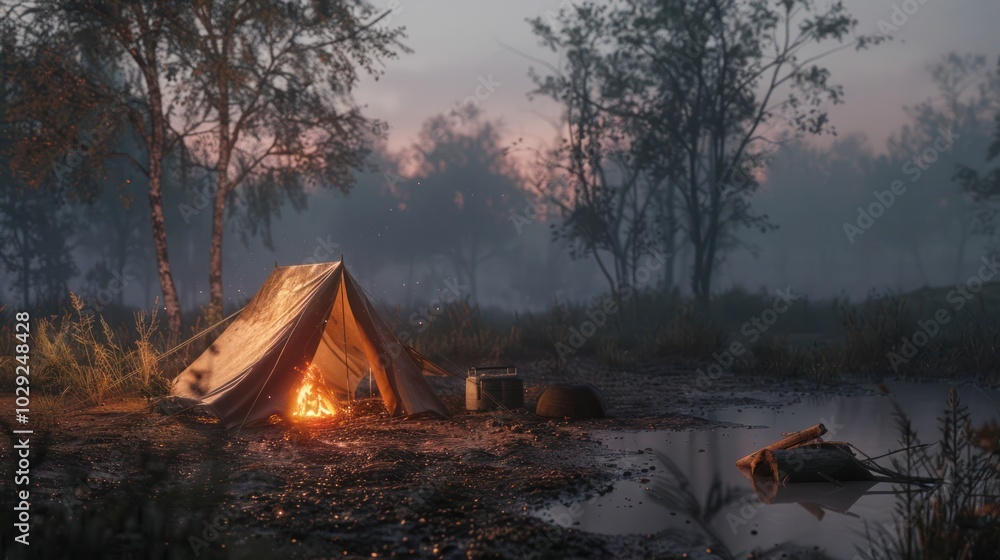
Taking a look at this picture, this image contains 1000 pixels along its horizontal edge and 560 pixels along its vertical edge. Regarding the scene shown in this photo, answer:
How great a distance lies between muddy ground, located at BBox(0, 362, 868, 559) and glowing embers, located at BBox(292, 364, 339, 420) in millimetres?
358

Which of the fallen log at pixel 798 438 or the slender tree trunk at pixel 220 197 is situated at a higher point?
the slender tree trunk at pixel 220 197

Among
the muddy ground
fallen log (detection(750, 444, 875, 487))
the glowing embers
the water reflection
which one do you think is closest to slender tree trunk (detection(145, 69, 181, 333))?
the muddy ground

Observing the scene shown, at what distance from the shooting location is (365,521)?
522 cm

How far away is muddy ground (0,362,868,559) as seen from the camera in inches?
179

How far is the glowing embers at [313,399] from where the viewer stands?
959 centimetres

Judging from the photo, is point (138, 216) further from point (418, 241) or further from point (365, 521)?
point (365, 521)

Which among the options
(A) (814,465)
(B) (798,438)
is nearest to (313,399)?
(B) (798,438)

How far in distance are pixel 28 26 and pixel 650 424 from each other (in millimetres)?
13169

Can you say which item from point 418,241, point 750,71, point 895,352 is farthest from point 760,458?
point 418,241

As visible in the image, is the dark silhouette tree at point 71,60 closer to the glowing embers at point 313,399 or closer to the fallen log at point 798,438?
the glowing embers at point 313,399

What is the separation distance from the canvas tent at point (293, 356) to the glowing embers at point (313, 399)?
3 centimetres

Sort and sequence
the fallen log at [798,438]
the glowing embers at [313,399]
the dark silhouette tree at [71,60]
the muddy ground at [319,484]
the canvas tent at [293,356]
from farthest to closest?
the dark silhouette tree at [71,60] → the glowing embers at [313,399] → the canvas tent at [293,356] → the fallen log at [798,438] → the muddy ground at [319,484]

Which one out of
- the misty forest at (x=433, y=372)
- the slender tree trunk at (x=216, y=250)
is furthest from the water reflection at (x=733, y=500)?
the slender tree trunk at (x=216, y=250)

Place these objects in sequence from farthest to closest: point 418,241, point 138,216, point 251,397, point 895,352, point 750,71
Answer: point 418,241 → point 138,216 → point 750,71 → point 895,352 → point 251,397
